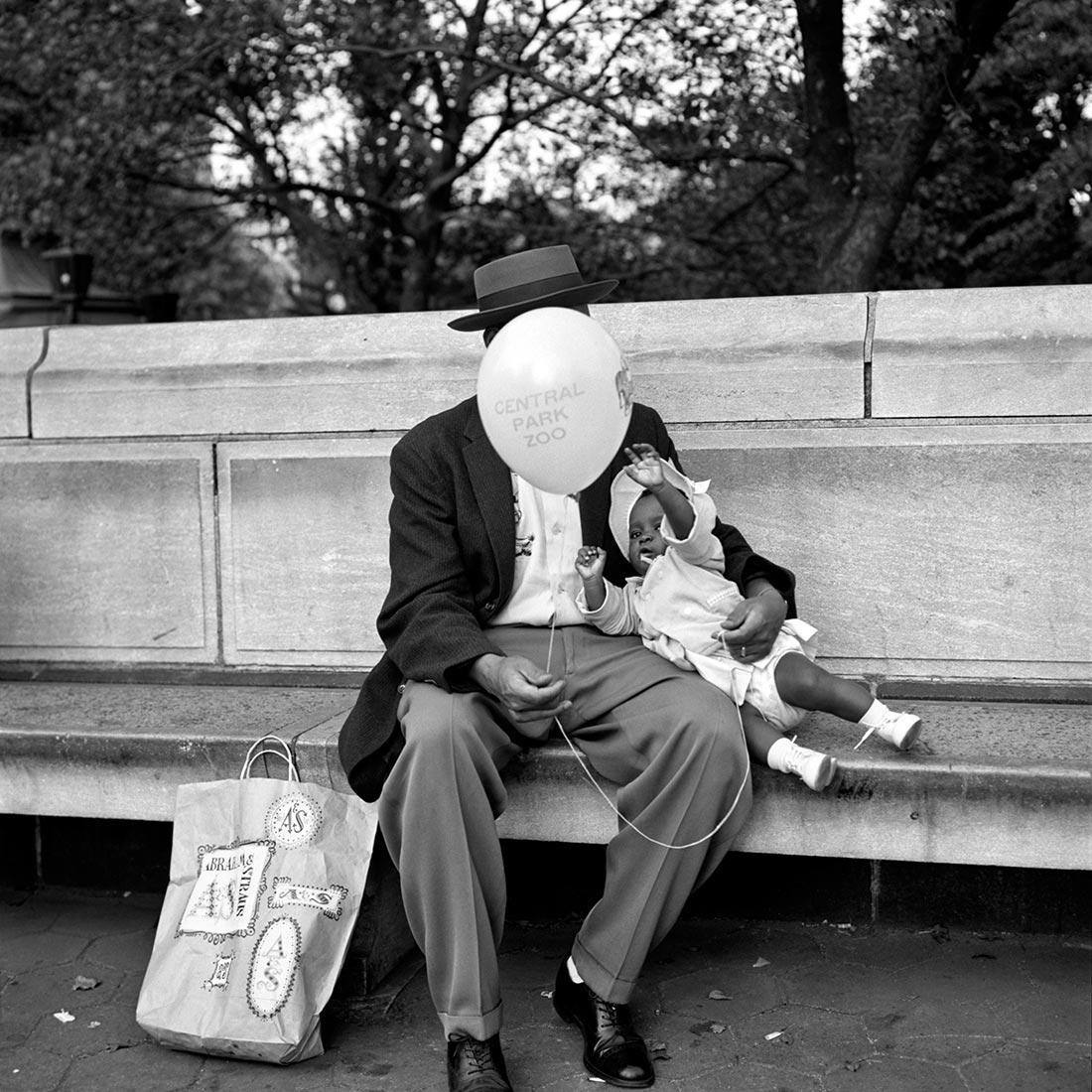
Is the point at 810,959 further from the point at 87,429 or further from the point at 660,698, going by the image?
the point at 87,429

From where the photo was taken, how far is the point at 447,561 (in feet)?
10.8

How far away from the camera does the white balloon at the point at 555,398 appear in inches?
115

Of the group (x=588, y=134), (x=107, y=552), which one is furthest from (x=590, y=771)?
(x=588, y=134)

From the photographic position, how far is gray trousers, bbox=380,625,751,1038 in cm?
293

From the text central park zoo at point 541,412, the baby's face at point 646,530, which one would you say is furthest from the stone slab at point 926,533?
the text central park zoo at point 541,412

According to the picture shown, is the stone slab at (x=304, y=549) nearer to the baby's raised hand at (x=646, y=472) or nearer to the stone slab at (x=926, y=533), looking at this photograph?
the stone slab at (x=926, y=533)

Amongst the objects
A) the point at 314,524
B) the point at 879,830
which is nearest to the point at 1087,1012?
the point at 879,830

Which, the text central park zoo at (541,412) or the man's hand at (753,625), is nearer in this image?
the text central park zoo at (541,412)

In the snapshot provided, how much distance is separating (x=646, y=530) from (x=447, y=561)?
47cm

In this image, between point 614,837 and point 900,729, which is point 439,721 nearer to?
point 614,837

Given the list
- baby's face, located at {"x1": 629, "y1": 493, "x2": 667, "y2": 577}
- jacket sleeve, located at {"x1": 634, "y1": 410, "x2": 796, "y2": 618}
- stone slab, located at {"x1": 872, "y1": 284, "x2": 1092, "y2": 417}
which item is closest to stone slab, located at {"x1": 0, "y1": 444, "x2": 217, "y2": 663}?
baby's face, located at {"x1": 629, "y1": 493, "x2": 667, "y2": 577}

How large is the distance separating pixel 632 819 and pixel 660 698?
27 centimetres

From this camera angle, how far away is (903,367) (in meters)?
3.78

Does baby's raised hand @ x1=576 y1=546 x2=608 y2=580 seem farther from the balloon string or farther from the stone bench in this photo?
the stone bench
